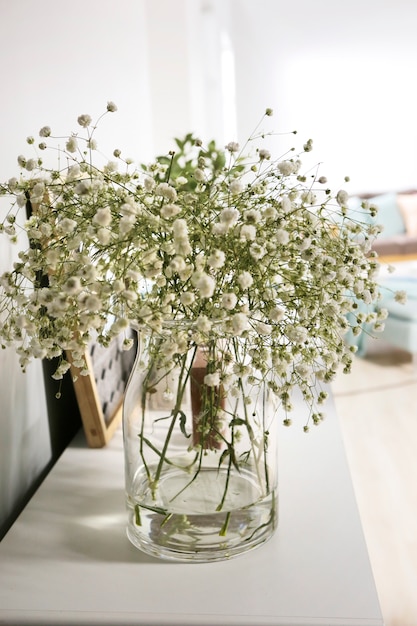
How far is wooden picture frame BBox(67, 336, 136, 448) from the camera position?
120 centimetres

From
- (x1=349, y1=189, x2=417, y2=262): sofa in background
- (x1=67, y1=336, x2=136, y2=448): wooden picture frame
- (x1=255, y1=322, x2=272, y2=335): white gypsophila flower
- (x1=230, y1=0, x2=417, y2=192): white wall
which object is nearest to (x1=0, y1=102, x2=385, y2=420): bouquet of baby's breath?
(x1=255, y1=322, x2=272, y2=335): white gypsophila flower

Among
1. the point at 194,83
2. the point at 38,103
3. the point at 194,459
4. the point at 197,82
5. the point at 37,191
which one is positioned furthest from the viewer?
the point at 197,82

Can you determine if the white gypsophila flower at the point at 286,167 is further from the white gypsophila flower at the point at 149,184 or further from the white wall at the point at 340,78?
the white wall at the point at 340,78

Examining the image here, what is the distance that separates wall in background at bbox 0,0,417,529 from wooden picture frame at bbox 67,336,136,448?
0.08 m

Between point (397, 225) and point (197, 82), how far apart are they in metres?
2.60

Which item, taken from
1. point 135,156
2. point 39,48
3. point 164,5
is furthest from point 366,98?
point 39,48

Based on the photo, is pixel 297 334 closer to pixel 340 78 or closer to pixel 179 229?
pixel 179 229

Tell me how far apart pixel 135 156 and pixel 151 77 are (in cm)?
202

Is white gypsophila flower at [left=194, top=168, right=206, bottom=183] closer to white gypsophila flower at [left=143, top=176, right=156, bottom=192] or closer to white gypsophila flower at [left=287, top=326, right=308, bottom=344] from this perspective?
white gypsophila flower at [left=143, top=176, right=156, bottom=192]

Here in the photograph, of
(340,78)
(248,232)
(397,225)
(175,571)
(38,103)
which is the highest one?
(340,78)

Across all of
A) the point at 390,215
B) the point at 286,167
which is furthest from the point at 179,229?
the point at 390,215

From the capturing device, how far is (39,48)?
46.4 inches

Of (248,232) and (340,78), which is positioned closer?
(248,232)

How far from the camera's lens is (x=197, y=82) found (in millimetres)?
4395
